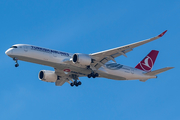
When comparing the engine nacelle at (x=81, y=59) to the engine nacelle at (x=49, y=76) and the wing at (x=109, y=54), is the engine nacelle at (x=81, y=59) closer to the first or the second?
the wing at (x=109, y=54)

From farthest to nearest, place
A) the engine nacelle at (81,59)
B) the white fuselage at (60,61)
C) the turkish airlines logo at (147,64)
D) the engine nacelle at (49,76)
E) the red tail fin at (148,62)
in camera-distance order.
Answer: the turkish airlines logo at (147,64) < the red tail fin at (148,62) < the engine nacelle at (49,76) < the engine nacelle at (81,59) < the white fuselage at (60,61)

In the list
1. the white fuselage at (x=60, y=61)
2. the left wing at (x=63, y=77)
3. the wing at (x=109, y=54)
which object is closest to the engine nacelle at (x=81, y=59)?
the white fuselage at (x=60, y=61)

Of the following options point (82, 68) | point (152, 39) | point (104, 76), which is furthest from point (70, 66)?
point (152, 39)

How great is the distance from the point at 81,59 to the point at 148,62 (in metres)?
15.3

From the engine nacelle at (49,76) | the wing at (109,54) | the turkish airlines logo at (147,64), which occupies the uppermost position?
the turkish airlines logo at (147,64)

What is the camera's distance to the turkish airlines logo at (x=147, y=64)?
52.1 metres

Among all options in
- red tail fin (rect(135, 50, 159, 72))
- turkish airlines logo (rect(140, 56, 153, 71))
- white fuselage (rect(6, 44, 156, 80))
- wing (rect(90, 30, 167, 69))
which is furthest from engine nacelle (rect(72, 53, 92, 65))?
turkish airlines logo (rect(140, 56, 153, 71))

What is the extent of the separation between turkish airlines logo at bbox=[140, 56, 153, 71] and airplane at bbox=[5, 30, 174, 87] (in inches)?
22.3

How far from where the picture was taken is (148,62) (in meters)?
53.1

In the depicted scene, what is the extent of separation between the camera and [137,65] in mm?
52094

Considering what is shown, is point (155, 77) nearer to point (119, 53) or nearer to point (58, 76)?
point (119, 53)

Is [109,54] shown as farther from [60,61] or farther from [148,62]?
[148,62]

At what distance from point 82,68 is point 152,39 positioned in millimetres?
11353

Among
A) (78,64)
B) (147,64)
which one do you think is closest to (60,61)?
(78,64)
